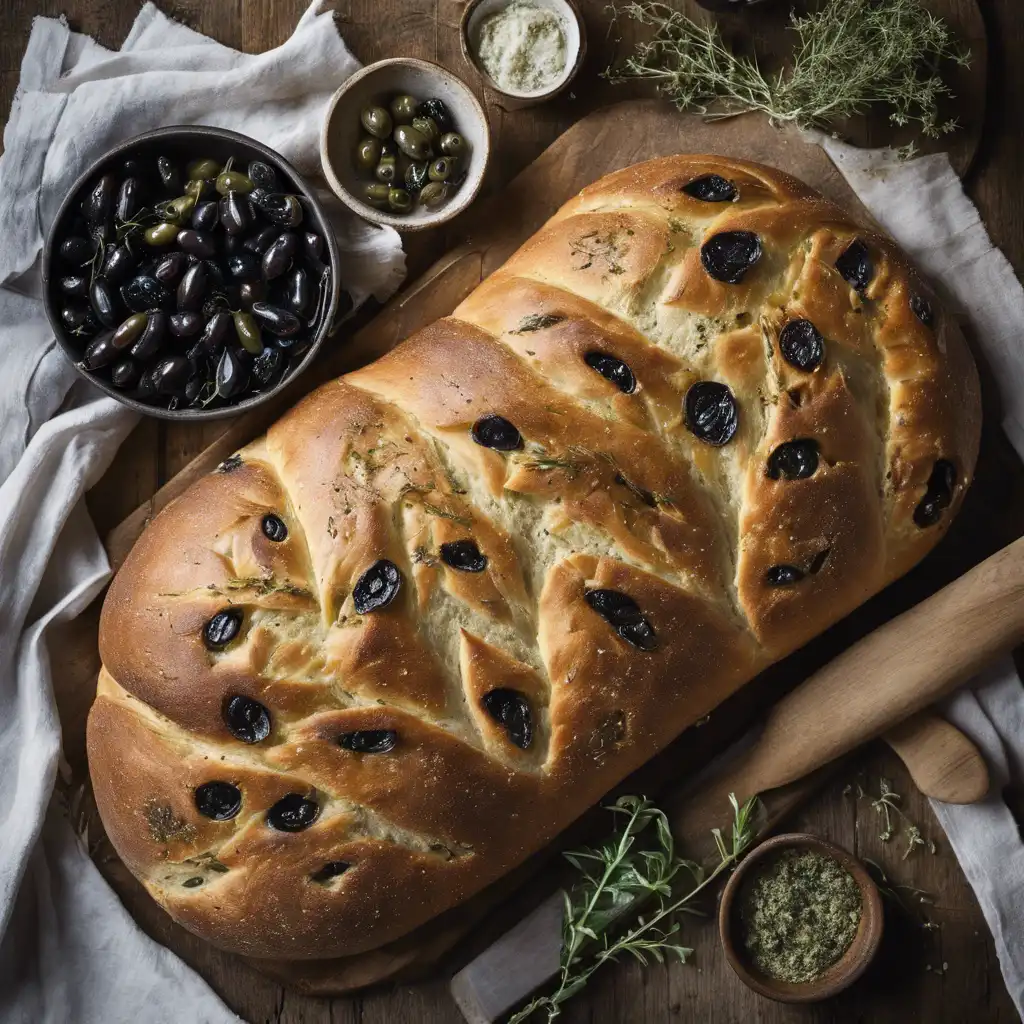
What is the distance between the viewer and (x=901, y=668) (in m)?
3.03

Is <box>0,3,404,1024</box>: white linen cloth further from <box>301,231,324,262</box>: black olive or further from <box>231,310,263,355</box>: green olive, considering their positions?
<box>231,310,263,355</box>: green olive

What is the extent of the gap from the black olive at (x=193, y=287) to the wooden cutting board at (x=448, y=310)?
0.40 m

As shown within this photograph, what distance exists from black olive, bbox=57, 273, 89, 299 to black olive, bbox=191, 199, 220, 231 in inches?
14.4

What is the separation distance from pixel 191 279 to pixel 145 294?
0.15 metres

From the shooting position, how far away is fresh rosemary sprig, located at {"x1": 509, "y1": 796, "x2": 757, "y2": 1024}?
3.04m

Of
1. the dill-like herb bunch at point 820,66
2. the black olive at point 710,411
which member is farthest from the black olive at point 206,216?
the black olive at point 710,411

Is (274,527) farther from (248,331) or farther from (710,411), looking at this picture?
(710,411)

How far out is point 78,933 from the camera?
3.20 m

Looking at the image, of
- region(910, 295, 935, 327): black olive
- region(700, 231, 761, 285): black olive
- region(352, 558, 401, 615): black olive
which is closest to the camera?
region(352, 558, 401, 615): black olive

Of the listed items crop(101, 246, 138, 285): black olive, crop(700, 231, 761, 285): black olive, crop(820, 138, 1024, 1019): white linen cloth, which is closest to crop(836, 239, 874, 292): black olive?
crop(700, 231, 761, 285): black olive

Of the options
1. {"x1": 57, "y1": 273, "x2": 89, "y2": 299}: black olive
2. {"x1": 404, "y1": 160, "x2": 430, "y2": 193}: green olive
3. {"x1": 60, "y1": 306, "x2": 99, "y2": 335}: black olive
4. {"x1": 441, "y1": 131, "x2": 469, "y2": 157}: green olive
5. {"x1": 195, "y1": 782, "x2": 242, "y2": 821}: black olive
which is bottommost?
{"x1": 195, "y1": 782, "x2": 242, "y2": 821}: black olive

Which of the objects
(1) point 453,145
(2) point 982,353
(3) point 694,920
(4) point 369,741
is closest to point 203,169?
(1) point 453,145

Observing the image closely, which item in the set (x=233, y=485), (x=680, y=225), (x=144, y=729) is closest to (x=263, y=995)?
(x=144, y=729)

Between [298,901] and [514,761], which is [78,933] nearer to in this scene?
[298,901]
